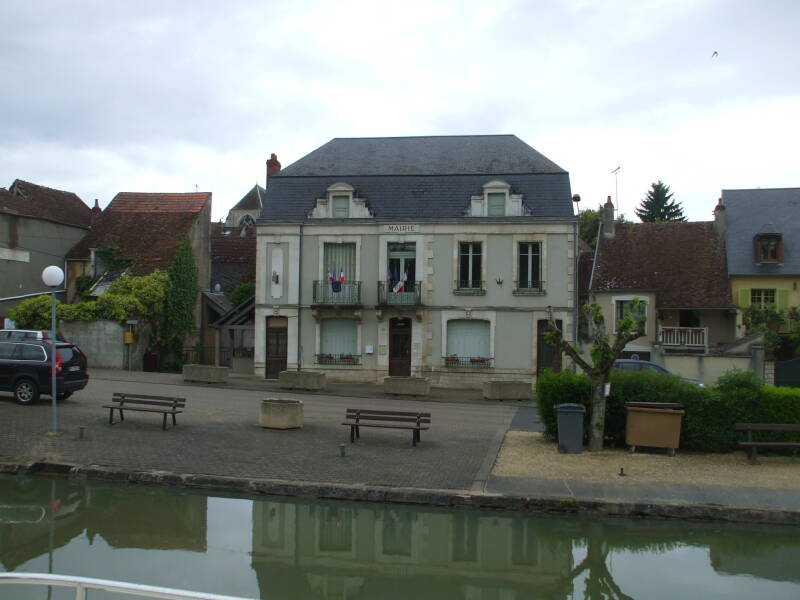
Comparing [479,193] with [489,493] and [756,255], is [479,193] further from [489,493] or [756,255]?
[489,493]

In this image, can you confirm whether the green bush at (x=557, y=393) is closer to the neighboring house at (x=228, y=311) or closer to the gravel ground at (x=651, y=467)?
the gravel ground at (x=651, y=467)

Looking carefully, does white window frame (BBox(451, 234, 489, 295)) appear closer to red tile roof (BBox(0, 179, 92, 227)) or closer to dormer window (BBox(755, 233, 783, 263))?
dormer window (BBox(755, 233, 783, 263))

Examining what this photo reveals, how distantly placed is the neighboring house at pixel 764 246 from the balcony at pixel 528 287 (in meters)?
10.1

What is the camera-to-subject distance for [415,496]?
1016cm

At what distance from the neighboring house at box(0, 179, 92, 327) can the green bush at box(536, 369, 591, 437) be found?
25.7 metres

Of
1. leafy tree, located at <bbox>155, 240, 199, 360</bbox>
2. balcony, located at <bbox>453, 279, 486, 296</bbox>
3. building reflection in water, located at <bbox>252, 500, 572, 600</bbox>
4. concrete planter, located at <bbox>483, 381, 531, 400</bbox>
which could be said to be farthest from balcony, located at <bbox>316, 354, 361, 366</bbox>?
building reflection in water, located at <bbox>252, 500, 572, 600</bbox>

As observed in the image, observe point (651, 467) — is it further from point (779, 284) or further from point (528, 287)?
point (779, 284)

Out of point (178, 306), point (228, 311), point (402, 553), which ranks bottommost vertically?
point (402, 553)

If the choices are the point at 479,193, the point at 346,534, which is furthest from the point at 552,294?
the point at 346,534

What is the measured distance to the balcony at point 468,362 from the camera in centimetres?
2706

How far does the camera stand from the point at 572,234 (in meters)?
26.6

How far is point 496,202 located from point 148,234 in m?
16.5

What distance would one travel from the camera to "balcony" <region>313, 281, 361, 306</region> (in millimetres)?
27656

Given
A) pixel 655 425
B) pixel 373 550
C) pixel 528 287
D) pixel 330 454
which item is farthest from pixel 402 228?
pixel 373 550
